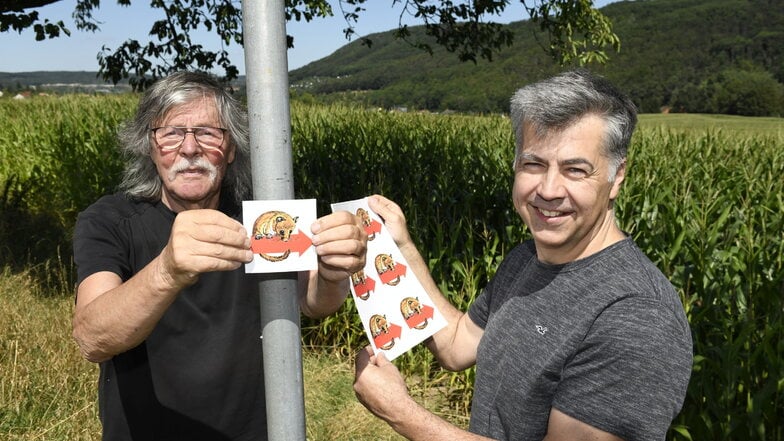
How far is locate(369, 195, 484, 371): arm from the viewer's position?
2.13 metres

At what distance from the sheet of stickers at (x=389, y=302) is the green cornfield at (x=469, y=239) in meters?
1.84

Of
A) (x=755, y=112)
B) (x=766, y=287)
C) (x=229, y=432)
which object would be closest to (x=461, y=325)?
(x=229, y=432)

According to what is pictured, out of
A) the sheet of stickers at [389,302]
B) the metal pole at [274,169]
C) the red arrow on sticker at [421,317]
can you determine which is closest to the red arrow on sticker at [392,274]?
the sheet of stickers at [389,302]

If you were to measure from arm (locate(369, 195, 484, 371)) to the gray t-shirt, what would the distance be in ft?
0.96

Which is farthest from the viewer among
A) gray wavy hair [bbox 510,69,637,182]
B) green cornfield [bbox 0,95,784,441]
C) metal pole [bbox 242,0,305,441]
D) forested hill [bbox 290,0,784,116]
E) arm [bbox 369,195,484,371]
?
forested hill [bbox 290,0,784,116]

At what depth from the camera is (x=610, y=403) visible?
142cm

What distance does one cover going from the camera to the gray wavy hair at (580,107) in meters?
1.62

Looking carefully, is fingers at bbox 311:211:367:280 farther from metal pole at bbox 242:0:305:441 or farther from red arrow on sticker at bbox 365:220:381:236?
red arrow on sticker at bbox 365:220:381:236

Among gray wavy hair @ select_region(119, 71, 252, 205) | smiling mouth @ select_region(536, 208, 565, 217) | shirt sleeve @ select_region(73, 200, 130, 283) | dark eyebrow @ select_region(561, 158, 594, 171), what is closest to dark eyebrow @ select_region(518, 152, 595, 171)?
dark eyebrow @ select_region(561, 158, 594, 171)

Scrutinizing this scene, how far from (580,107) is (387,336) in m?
0.76

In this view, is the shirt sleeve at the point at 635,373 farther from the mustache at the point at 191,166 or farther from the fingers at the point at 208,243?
the mustache at the point at 191,166

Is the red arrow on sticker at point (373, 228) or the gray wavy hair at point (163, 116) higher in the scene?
the gray wavy hair at point (163, 116)

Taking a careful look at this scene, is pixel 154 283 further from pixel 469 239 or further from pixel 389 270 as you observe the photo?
pixel 469 239

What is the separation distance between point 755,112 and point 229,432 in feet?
239
